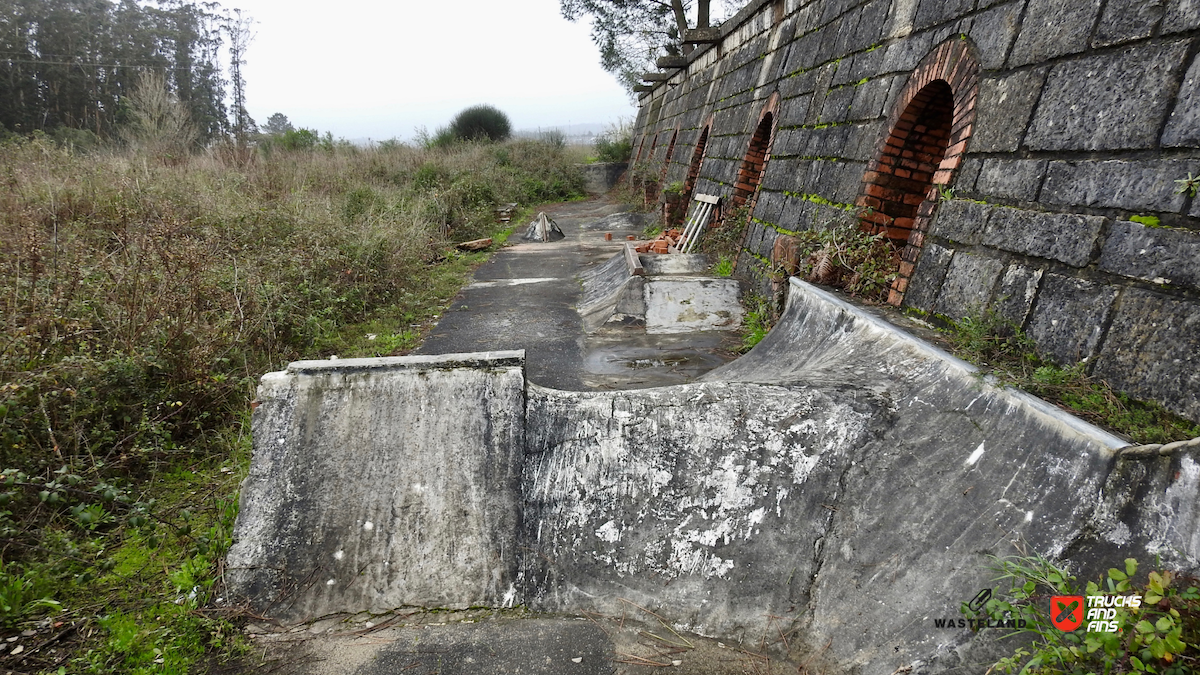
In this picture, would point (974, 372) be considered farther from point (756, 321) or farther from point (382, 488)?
point (756, 321)

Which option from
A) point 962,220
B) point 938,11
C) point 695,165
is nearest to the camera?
point 962,220

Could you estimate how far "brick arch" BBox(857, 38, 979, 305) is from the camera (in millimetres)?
4266

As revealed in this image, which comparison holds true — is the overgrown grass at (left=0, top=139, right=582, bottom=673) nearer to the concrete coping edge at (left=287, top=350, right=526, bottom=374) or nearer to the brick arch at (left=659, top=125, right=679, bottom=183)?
the concrete coping edge at (left=287, top=350, right=526, bottom=374)

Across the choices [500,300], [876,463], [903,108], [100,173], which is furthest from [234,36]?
[876,463]

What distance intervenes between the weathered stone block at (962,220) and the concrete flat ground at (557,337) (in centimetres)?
201

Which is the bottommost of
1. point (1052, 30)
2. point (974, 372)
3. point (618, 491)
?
point (618, 491)

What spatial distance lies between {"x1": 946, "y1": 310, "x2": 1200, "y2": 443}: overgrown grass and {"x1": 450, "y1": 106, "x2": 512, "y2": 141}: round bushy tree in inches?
1230

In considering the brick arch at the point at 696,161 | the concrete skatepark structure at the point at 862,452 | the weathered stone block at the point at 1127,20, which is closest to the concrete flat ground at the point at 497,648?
the concrete skatepark structure at the point at 862,452

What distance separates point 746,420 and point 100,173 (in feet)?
29.7

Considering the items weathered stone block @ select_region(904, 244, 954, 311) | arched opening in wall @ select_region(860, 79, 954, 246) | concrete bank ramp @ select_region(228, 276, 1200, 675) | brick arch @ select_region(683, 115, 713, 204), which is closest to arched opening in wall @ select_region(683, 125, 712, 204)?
brick arch @ select_region(683, 115, 713, 204)

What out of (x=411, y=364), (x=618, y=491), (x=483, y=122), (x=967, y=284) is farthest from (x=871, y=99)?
(x=483, y=122)

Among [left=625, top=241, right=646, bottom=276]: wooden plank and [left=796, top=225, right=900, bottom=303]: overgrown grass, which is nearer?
[left=796, top=225, right=900, bottom=303]: overgrown grass

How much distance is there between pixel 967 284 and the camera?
11.4 ft

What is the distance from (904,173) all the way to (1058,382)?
9.31 ft
